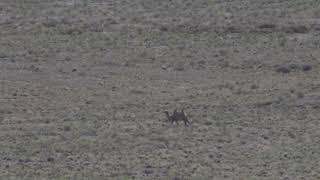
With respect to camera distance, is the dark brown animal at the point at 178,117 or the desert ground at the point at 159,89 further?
the dark brown animal at the point at 178,117

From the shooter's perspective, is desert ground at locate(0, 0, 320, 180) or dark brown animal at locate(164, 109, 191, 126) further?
dark brown animal at locate(164, 109, 191, 126)

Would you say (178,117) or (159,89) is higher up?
(159,89)

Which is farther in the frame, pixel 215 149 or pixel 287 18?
pixel 287 18

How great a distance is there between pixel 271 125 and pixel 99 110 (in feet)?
18.7

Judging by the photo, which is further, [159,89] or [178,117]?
[159,89]

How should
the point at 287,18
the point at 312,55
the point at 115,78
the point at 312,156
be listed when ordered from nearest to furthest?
the point at 312,156 → the point at 115,78 → the point at 312,55 → the point at 287,18

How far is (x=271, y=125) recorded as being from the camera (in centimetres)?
3125

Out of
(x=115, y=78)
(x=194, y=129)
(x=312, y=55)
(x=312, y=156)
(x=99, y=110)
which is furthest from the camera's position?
Result: (x=312, y=55)

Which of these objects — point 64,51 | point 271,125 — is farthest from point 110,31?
point 271,125

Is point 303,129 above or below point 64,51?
below

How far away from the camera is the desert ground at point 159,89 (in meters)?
26.3

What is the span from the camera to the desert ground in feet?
86.2

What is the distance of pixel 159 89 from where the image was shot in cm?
3731

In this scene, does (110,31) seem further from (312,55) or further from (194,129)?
(194,129)
